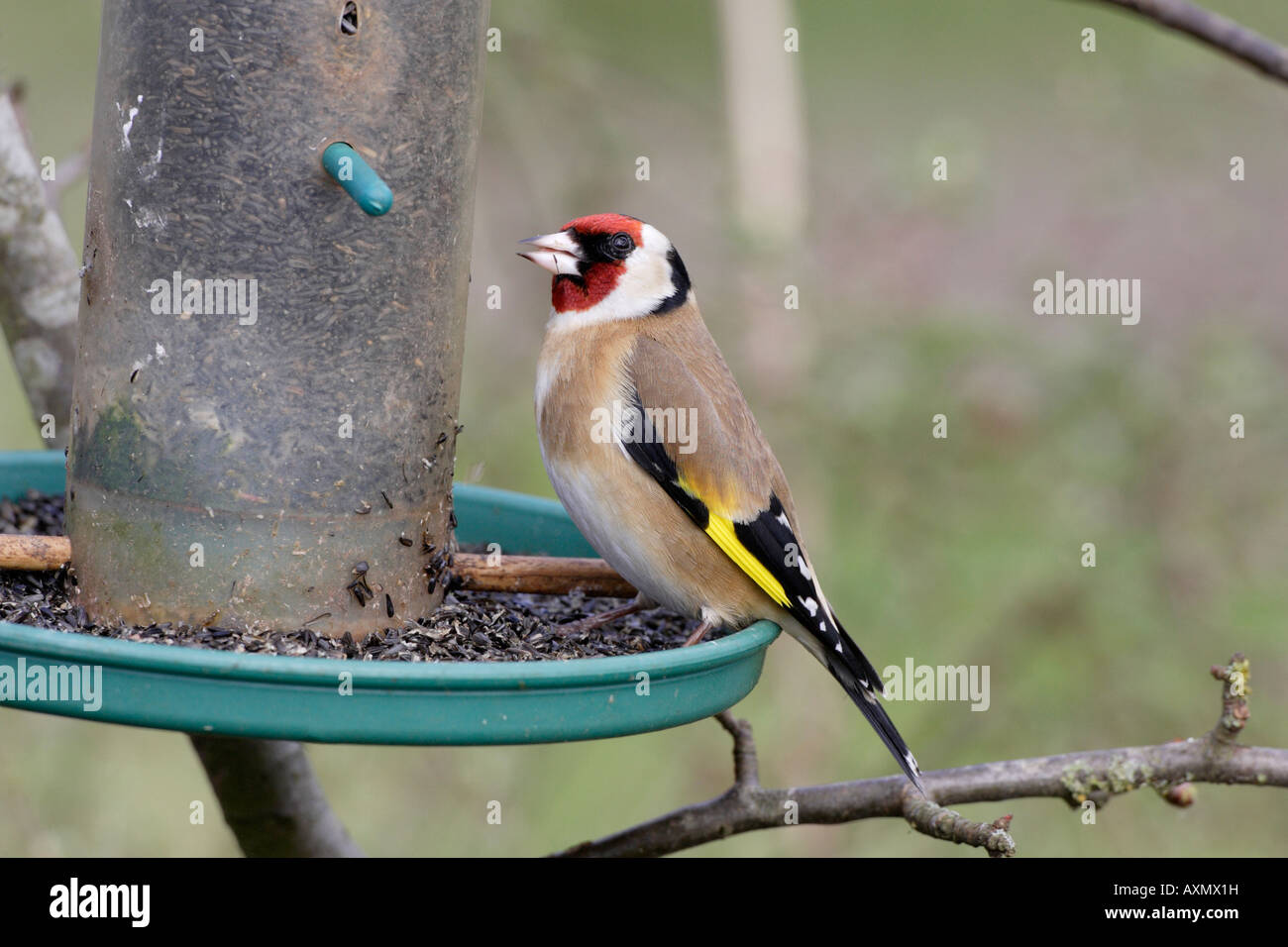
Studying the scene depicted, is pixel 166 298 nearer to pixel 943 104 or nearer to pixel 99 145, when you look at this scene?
pixel 99 145

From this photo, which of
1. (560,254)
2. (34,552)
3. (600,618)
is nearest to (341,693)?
(34,552)

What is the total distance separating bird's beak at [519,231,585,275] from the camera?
4.38 meters

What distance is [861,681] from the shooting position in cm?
396

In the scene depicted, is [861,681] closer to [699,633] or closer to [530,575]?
[699,633]

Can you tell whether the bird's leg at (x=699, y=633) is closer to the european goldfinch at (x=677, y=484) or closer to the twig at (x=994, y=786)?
the european goldfinch at (x=677, y=484)

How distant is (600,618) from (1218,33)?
218 cm

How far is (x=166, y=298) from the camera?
333 centimetres

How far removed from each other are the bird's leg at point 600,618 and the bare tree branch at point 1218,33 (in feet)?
6.61

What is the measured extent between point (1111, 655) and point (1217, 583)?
1.78 ft

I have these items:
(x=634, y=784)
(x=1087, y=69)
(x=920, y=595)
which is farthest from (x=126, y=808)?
(x=1087, y=69)

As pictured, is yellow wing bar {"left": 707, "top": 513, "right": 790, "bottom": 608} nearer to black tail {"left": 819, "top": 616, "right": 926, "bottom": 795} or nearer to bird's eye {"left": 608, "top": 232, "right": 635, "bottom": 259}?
black tail {"left": 819, "top": 616, "right": 926, "bottom": 795}

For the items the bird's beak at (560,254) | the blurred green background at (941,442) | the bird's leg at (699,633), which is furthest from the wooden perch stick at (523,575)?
the blurred green background at (941,442)

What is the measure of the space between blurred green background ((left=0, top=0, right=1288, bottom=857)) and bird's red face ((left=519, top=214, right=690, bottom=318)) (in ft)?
5.27

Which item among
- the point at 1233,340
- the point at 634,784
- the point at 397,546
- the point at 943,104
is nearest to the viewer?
the point at 397,546
